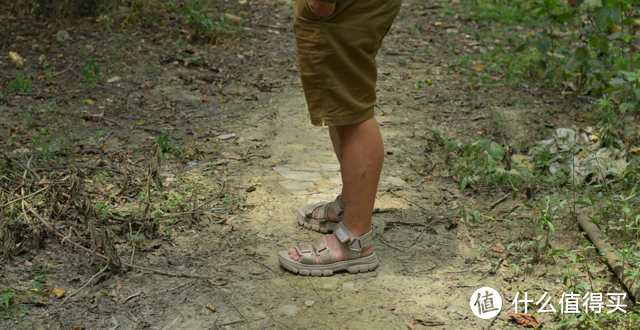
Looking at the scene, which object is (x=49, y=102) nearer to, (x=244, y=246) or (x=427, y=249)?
(x=244, y=246)

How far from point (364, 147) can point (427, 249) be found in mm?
711

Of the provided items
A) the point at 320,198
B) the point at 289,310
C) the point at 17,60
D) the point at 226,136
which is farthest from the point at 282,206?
the point at 17,60

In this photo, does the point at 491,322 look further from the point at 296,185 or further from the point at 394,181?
the point at 296,185

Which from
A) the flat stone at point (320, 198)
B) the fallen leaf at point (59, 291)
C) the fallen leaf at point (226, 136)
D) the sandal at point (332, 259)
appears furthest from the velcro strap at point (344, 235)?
the fallen leaf at point (226, 136)

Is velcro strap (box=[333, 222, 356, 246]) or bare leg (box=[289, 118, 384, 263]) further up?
bare leg (box=[289, 118, 384, 263])

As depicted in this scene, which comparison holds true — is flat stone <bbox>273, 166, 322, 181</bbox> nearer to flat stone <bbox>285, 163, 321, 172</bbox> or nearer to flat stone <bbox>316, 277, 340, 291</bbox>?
flat stone <bbox>285, 163, 321, 172</bbox>

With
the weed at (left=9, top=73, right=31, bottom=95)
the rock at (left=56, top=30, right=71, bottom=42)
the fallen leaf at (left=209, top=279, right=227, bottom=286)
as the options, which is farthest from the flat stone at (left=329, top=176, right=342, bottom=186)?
the rock at (left=56, top=30, right=71, bottom=42)

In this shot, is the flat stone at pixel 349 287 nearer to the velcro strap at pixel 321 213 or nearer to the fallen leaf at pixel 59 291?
the velcro strap at pixel 321 213

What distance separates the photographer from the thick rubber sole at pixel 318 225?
2756 mm

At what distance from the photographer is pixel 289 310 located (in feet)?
7.06

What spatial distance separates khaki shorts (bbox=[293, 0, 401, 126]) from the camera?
2111 mm

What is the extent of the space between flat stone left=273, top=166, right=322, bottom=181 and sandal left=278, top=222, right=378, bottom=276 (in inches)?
36.5

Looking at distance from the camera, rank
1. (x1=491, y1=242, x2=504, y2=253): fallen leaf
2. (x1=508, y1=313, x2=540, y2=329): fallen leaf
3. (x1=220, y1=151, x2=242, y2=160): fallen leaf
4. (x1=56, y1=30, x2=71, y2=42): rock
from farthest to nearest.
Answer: (x1=56, y1=30, x2=71, y2=42): rock, (x1=220, y1=151, x2=242, y2=160): fallen leaf, (x1=491, y1=242, x2=504, y2=253): fallen leaf, (x1=508, y1=313, x2=540, y2=329): fallen leaf

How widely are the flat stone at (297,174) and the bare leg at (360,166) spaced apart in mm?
954
